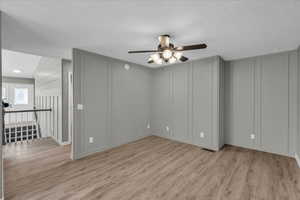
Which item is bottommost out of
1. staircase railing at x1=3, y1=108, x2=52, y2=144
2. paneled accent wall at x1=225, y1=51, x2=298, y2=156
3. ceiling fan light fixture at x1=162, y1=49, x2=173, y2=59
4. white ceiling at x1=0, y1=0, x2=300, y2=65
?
staircase railing at x1=3, y1=108, x2=52, y2=144

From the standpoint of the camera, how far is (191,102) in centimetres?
398

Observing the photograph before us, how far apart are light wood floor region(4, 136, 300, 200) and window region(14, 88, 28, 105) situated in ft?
20.1

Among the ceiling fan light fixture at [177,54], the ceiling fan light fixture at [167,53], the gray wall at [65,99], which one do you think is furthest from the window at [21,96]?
the ceiling fan light fixture at [177,54]

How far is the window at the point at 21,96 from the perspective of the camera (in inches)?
312

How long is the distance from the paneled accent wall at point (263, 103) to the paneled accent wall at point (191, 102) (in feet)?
1.35

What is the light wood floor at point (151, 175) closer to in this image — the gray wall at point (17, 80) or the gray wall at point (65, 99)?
the gray wall at point (65, 99)

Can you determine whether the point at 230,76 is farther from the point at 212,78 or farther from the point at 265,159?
the point at 265,159

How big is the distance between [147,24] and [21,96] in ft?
32.1

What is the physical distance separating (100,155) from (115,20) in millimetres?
2840

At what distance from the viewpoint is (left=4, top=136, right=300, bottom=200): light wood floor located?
1931 mm

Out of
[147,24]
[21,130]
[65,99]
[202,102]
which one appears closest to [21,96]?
[21,130]

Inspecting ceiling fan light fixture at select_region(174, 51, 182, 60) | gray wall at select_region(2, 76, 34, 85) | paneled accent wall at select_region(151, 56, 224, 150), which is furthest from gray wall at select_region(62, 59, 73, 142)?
gray wall at select_region(2, 76, 34, 85)

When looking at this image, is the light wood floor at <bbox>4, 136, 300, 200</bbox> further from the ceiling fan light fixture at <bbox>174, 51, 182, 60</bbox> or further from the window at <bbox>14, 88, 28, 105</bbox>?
the window at <bbox>14, 88, 28, 105</bbox>

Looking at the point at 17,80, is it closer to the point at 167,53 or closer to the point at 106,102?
the point at 106,102
